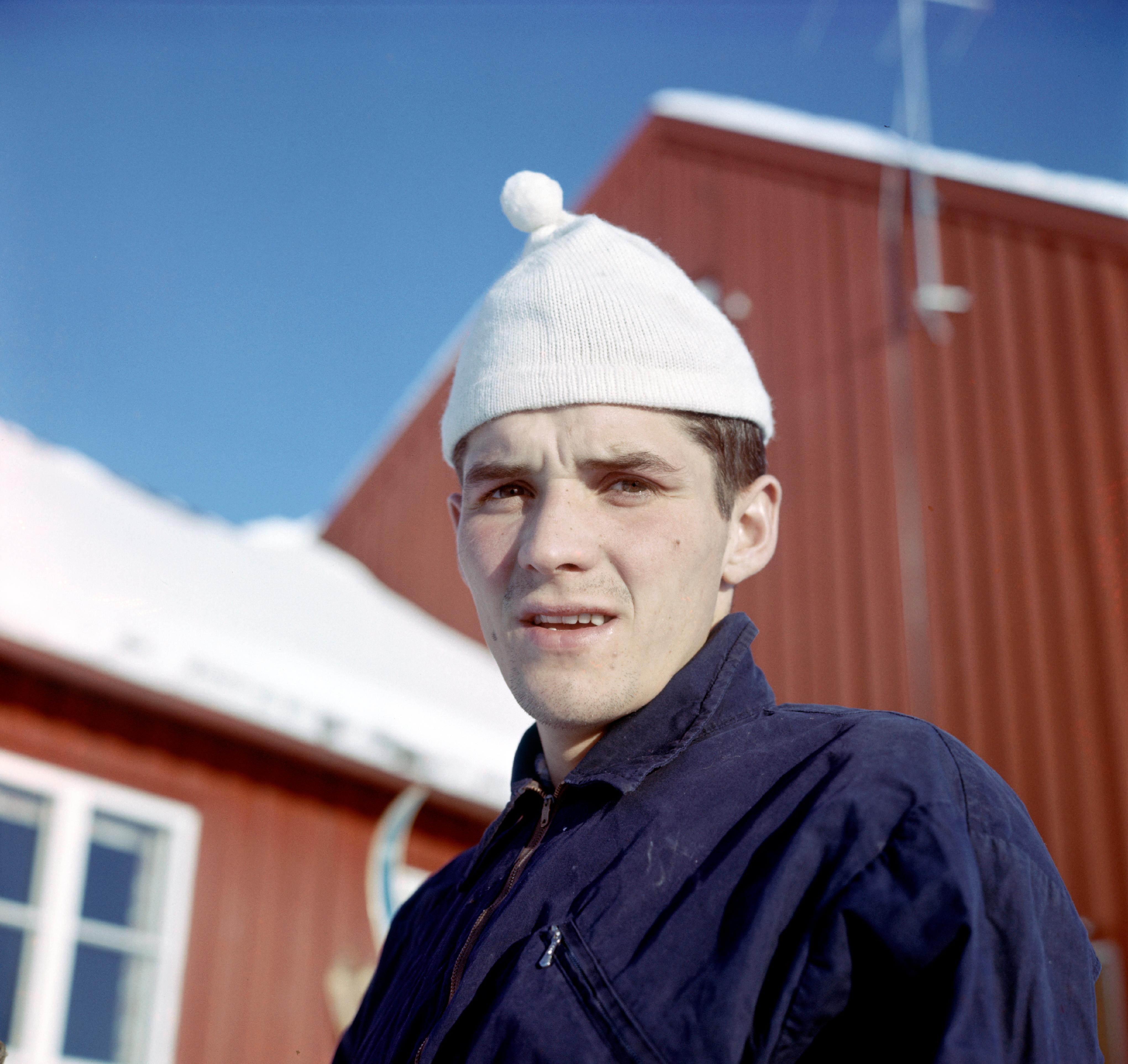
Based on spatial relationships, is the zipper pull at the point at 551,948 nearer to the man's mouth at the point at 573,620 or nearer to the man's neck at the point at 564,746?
the man's neck at the point at 564,746

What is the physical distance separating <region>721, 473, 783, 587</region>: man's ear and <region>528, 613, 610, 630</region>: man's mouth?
0.24 meters

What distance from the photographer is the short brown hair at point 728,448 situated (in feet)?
4.95

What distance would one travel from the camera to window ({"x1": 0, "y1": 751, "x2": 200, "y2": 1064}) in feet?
16.1

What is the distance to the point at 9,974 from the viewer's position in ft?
16.0

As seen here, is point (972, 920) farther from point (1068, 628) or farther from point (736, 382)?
point (1068, 628)

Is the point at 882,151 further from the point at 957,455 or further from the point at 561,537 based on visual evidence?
the point at 561,537

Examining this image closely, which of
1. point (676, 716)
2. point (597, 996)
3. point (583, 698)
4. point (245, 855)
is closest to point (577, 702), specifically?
point (583, 698)

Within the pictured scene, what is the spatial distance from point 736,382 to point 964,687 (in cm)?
552

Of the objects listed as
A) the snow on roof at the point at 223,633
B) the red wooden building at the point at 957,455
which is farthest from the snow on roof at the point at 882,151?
the snow on roof at the point at 223,633

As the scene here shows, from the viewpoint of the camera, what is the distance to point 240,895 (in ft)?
18.6

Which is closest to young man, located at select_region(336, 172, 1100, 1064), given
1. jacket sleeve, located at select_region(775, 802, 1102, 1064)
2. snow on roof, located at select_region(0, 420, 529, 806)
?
jacket sleeve, located at select_region(775, 802, 1102, 1064)

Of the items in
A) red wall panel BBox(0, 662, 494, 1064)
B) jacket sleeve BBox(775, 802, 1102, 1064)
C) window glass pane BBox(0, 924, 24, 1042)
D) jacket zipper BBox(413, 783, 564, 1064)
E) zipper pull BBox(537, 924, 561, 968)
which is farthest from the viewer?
red wall panel BBox(0, 662, 494, 1064)

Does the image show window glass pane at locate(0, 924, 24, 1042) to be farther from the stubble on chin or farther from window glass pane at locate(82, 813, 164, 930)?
the stubble on chin

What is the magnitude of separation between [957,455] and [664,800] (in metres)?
6.30
